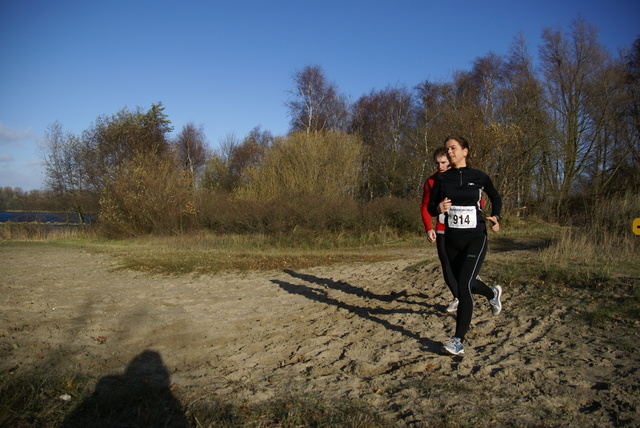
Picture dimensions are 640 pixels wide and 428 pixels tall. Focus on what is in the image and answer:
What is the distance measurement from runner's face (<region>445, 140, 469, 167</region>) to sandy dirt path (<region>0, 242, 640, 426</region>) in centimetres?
208

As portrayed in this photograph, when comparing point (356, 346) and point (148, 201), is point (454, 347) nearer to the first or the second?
point (356, 346)

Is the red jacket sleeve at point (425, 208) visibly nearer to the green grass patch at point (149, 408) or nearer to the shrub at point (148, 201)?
the green grass patch at point (149, 408)

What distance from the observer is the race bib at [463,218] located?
4.82 metres

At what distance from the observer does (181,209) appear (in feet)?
79.4

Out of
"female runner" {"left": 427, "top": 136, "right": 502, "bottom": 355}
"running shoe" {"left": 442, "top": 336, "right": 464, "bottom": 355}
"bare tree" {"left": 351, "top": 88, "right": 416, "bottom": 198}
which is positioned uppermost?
"bare tree" {"left": 351, "top": 88, "right": 416, "bottom": 198}

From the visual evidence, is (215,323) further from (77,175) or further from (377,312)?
(77,175)

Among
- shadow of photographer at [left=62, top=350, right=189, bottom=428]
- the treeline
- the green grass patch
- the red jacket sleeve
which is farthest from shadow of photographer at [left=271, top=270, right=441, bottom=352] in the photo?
the treeline

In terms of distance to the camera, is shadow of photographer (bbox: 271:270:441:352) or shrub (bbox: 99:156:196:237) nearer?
shadow of photographer (bbox: 271:270:441:352)

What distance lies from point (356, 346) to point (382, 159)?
31038 millimetres

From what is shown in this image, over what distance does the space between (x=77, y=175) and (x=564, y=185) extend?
36114mm

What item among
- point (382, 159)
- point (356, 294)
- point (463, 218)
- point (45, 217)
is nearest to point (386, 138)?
point (382, 159)

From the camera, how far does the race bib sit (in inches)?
190

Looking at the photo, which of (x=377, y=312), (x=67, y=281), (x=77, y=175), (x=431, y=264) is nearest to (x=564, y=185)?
(x=431, y=264)

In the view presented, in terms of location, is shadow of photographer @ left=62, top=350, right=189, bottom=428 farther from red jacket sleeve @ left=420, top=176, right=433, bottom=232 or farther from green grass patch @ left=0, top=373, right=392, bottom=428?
red jacket sleeve @ left=420, top=176, right=433, bottom=232
